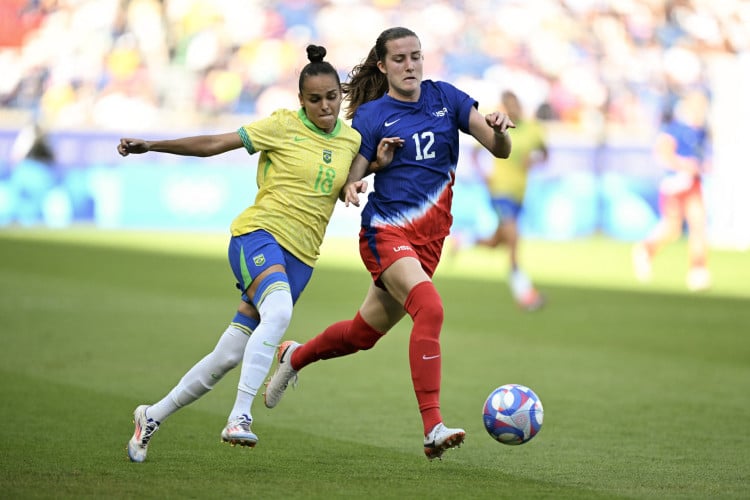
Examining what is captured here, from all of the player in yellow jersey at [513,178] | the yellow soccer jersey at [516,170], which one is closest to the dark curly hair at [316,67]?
the player in yellow jersey at [513,178]

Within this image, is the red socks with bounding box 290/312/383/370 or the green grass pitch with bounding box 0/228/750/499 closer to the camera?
the green grass pitch with bounding box 0/228/750/499

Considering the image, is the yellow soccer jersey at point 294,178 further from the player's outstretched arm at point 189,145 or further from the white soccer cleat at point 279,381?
the white soccer cleat at point 279,381

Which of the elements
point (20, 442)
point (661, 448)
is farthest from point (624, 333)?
point (20, 442)

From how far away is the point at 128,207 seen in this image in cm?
2359

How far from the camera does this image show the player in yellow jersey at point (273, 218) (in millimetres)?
5633

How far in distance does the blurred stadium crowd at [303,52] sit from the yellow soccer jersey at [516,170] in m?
10.7

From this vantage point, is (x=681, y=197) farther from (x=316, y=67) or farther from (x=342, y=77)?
(x=342, y=77)

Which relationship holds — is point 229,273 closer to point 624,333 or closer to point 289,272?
point 624,333

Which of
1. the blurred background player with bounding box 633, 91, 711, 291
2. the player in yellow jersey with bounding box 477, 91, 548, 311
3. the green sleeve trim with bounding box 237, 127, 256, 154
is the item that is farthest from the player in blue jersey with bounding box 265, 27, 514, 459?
the blurred background player with bounding box 633, 91, 711, 291

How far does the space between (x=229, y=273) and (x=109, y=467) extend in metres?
11.2

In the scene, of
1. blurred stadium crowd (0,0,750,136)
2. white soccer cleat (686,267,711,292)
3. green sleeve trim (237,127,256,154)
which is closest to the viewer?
green sleeve trim (237,127,256,154)

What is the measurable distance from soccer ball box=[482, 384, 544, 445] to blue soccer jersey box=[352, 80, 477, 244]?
0.98 metres

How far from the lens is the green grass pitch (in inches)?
212

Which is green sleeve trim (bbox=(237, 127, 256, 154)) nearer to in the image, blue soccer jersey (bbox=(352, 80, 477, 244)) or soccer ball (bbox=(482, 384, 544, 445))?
blue soccer jersey (bbox=(352, 80, 477, 244))
